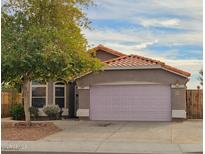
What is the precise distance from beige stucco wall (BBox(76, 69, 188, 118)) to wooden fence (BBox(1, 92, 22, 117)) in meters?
6.41

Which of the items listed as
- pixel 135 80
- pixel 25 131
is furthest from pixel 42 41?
pixel 135 80

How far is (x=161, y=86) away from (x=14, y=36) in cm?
933

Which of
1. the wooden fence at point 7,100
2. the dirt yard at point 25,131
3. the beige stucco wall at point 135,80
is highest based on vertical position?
the beige stucco wall at point 135,80

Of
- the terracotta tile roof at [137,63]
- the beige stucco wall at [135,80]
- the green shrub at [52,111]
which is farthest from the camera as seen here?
the green shrub at [52,111]

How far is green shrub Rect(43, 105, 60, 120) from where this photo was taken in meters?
25.6

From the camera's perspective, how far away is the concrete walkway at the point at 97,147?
13.0 metres

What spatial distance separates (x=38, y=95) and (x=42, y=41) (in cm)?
938

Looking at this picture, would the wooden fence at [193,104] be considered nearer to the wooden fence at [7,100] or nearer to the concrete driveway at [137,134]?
the concrete driveway at [137,134]

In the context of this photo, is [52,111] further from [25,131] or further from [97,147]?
[97,147]

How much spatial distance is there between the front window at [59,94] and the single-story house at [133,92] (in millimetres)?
1943

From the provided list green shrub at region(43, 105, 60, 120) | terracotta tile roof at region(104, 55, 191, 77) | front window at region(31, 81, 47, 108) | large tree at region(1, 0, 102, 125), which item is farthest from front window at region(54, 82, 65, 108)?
large tree at region(1, 0, 102, 125)

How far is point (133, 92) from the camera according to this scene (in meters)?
24.4

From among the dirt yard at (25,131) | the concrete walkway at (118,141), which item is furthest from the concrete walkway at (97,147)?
the dirt yard at (25,131)

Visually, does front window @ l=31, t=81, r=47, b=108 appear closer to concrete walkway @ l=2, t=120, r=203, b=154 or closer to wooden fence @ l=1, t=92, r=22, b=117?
wooden fence @ l=1, t=92, r=22, b=117
